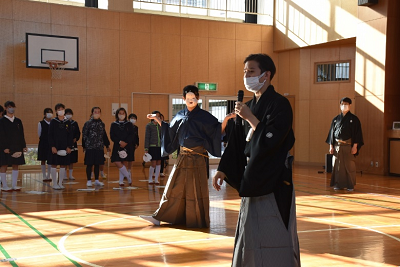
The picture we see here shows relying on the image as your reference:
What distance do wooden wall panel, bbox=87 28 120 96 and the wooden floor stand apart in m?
6.15

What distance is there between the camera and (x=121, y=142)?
10992mm

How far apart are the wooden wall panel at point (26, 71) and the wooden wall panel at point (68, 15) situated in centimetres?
39

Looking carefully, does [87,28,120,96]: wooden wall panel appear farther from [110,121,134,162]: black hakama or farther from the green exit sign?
[110,121,134,162]: black hakama

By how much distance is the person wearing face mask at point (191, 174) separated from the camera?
6.68m

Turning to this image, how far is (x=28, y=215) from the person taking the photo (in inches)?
293

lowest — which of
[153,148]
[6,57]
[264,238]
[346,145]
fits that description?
[264,238]

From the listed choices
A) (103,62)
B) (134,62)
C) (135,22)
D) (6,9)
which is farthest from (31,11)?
(134,62)

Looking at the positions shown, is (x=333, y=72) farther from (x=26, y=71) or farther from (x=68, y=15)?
(x=26, y=71)

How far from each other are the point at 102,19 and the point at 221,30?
4.44 meters

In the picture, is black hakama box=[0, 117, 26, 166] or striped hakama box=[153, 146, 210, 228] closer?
striped hakama box=[153, 146, 210, 228]

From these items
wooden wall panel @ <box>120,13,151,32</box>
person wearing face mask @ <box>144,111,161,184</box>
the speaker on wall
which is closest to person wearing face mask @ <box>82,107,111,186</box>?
person wearing face mask @ <box>144,111,161,184</box>

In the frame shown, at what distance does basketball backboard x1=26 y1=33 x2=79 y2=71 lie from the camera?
14.4m

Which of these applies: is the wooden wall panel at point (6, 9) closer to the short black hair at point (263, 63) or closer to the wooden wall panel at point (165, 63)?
the wooden wall panel at point (165, 63)

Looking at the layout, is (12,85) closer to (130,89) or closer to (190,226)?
(130,89)
